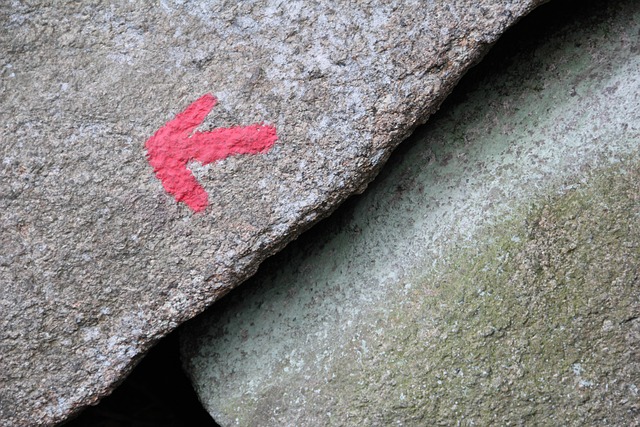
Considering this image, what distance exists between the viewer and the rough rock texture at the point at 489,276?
2.81 feet

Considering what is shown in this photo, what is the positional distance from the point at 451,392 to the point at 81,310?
19.0 inches

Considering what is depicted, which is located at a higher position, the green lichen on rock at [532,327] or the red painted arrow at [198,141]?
the red painted arrow at [198,141]

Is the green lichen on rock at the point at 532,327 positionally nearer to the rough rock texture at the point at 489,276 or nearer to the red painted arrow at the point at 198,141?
the rough rock texture at the point at 489,276

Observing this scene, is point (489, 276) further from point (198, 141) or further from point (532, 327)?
point (198, 141)

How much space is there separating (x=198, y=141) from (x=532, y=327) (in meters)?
0.48

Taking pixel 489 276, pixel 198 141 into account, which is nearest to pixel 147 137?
pixel 198 141

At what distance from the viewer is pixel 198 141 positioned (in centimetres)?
83

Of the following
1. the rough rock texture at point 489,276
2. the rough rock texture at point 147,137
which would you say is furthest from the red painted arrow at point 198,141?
the rough rock texture at point 489,276

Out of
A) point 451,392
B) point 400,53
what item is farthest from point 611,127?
point 451,392

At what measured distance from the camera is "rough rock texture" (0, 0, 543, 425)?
0.83 m

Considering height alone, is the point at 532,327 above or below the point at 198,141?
below

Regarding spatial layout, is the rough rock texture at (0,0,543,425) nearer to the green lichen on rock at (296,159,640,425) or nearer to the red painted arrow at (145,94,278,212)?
the red painted arrow at (145,94,278,212)

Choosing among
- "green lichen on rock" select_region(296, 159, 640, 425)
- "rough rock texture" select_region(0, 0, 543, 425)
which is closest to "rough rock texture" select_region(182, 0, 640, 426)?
"green lichen on rock" select_region(296, 159, 640, 425)

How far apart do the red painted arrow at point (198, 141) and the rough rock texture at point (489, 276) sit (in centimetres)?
19
